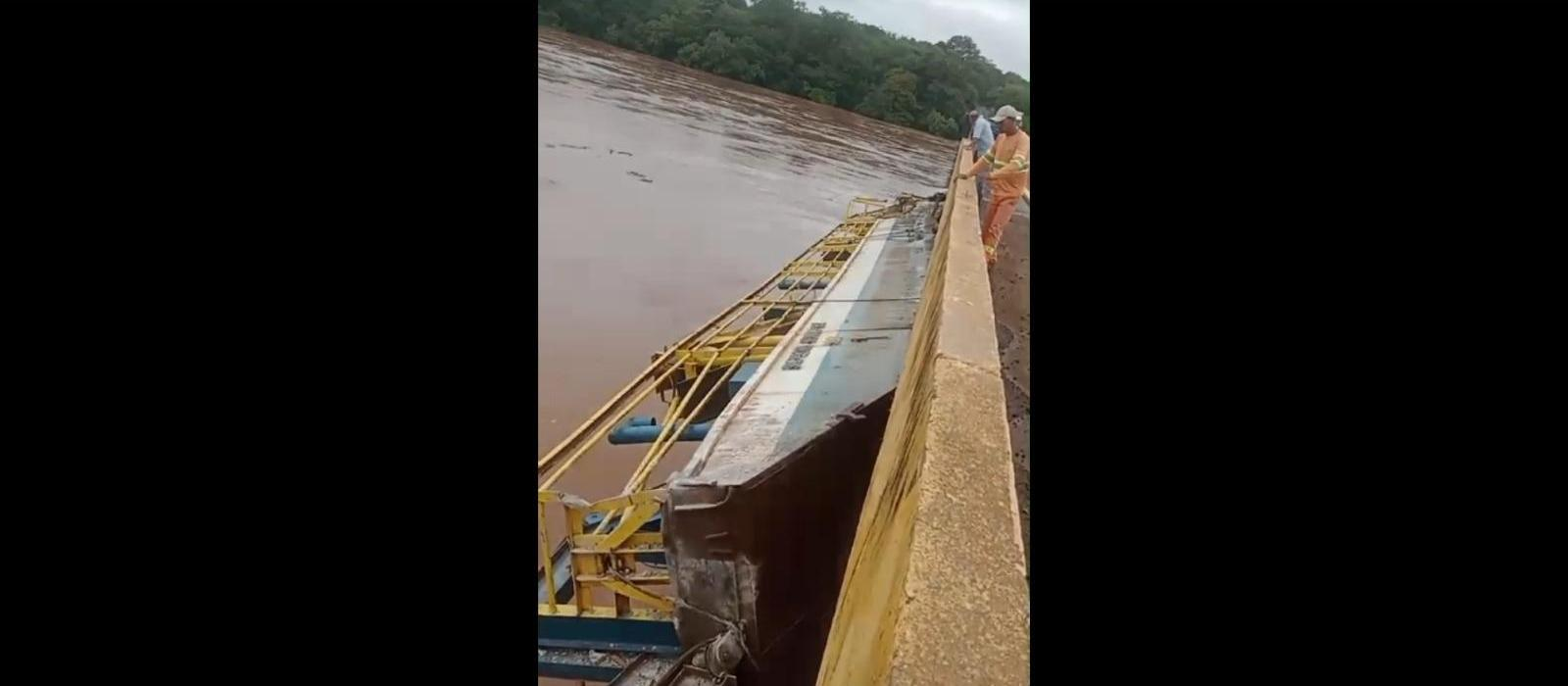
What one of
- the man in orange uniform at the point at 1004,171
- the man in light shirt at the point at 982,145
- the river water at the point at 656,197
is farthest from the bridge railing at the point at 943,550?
the man in light shirt at the point at 982,145

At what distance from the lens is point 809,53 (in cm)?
1084

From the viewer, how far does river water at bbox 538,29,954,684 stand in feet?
17.5

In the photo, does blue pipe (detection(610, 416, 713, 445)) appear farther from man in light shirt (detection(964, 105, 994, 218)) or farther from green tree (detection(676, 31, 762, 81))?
green tree (detection(676, 31, 762, 81))

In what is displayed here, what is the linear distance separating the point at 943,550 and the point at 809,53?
413 inches

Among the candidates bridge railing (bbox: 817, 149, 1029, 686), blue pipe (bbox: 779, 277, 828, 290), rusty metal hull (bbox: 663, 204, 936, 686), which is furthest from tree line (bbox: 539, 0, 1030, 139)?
blue pipe (bbox: 779, 277, 828, 290)

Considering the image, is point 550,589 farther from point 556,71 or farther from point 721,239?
point 556,71

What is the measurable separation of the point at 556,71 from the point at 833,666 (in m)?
16.0

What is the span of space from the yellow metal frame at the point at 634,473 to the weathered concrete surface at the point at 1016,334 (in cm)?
106

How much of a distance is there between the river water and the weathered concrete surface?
1.33 m

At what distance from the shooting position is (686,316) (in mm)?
7066

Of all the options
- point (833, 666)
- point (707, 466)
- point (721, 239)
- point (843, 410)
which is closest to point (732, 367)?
point (843, 410)
